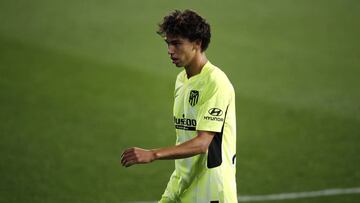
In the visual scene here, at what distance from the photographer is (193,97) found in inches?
240

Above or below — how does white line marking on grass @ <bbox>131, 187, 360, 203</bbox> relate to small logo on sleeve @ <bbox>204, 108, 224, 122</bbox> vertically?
below

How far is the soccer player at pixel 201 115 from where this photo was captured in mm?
5945

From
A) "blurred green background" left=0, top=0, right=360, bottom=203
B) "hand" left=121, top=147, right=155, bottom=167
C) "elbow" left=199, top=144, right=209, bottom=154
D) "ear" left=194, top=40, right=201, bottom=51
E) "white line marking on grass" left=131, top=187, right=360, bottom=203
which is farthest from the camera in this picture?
"blurred green background" left=0, top=0, right=360, bottom=203

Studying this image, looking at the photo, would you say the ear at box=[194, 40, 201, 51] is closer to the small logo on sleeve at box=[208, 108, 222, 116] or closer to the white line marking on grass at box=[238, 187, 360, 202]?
the small logo on sleeve at box=[208, 108, 222, 116]

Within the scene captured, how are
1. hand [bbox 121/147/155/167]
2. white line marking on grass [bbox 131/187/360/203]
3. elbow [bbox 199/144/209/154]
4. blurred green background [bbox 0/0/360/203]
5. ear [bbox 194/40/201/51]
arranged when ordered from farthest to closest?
blurred green background [bbox 0/0/360/203] → white line marking on grass [bbox 131/187/360/203] → ear [bbox 194/40/201/51] → elbow [bbox 199/144/209/154] → hand [bbox 121/147/155/167]

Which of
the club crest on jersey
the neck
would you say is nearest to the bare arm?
the club crest on jersey

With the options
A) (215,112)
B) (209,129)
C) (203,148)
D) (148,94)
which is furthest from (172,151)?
(148,94)

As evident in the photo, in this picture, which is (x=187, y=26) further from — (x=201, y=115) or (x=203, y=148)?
(x=203, y=148)

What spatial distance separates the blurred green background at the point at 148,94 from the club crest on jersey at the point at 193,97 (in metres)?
3.98

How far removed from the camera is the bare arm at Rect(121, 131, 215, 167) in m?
5.46

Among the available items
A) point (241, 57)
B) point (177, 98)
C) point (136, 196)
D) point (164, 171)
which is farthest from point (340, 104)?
point (177, 98)

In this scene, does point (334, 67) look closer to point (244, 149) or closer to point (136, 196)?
point (244, 149)

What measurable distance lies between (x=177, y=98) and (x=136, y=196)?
3.88 metres

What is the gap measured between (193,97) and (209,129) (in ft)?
1.12
